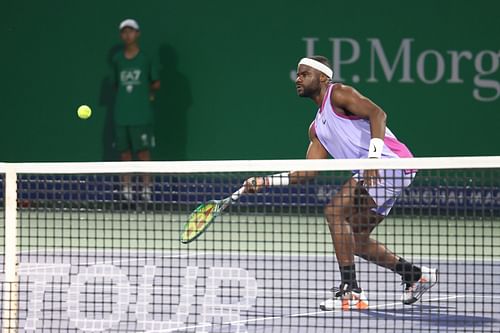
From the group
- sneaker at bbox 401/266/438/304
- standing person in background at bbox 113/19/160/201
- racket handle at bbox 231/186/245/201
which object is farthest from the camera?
standing person in background at bbox 113/19/160/201

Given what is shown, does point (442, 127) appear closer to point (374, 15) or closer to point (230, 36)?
point (374, 15)

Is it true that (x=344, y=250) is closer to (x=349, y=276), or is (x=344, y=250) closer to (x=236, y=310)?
(x=349, y=276)

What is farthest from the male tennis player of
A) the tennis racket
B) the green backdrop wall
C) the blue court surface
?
the green backdrop wall

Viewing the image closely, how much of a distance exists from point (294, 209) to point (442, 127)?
1.96 metres

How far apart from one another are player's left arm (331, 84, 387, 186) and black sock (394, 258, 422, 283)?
26.8 inches

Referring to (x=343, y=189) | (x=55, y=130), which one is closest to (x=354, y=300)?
(x=343, y=189)

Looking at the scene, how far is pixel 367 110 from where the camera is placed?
7.17 meters

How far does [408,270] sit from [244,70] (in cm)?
677

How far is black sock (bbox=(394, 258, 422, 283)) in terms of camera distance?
713 centimetres

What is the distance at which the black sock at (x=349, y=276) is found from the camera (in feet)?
22.2

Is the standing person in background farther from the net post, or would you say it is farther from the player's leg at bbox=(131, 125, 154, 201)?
the net post

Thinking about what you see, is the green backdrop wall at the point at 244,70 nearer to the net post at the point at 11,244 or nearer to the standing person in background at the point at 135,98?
the standing person in background at the point at 135,98

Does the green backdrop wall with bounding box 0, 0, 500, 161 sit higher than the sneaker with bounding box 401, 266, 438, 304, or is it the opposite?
the green backdrop wall with bounding box 0, 0, 500, 161

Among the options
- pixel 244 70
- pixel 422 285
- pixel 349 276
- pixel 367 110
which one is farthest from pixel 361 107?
pixel 244 70
